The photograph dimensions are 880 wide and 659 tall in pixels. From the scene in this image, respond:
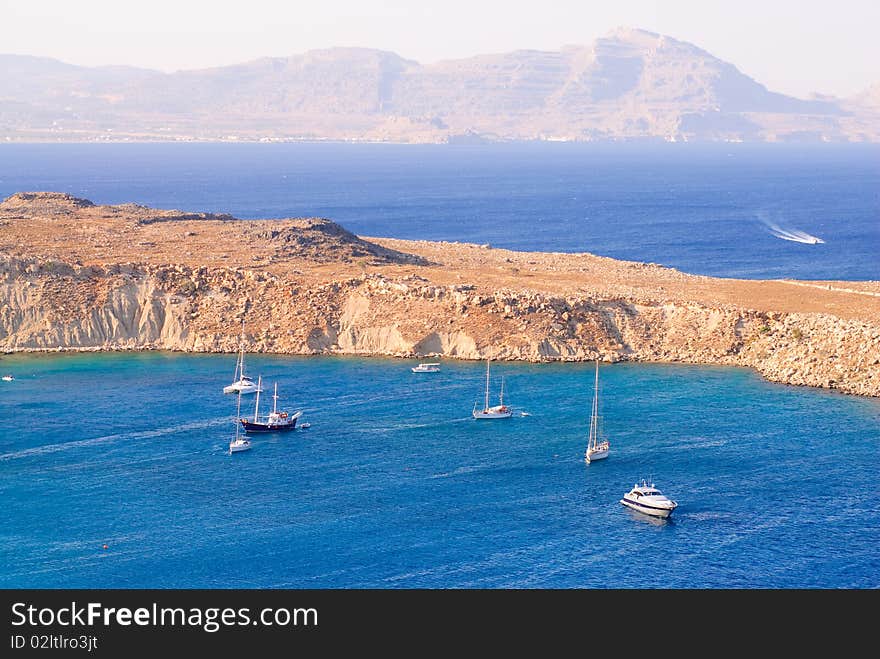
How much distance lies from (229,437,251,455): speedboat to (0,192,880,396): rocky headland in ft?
77.2

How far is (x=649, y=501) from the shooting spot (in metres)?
57.2

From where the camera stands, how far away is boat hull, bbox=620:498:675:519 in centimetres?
5669

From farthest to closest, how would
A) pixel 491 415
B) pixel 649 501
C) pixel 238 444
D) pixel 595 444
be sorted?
pixel 491 415
pixel 238 444
pixel 595 444
pixel 649 501

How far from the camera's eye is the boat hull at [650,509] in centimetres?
5669

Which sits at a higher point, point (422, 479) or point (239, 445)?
point (239, 445)

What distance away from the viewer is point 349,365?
88938mm

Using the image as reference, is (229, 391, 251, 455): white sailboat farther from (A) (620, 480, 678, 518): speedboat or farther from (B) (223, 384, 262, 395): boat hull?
(A) (620, 480, 678, 518): speedboat

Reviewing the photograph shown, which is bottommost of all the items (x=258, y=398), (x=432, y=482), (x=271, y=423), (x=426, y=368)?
(x=432, y=482)

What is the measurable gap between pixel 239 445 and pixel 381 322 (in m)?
27.4

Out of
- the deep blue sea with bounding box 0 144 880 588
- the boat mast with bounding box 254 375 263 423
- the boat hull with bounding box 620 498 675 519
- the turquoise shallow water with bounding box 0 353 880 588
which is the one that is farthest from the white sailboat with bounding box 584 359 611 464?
the boat mast with bounding box 254 375 263 423

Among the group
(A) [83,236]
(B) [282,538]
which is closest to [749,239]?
(A) [83,236]

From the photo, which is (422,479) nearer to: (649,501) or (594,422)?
(649,501)

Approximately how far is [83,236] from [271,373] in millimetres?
38127

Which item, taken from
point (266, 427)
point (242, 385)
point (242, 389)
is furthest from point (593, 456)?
point (242, 385)
